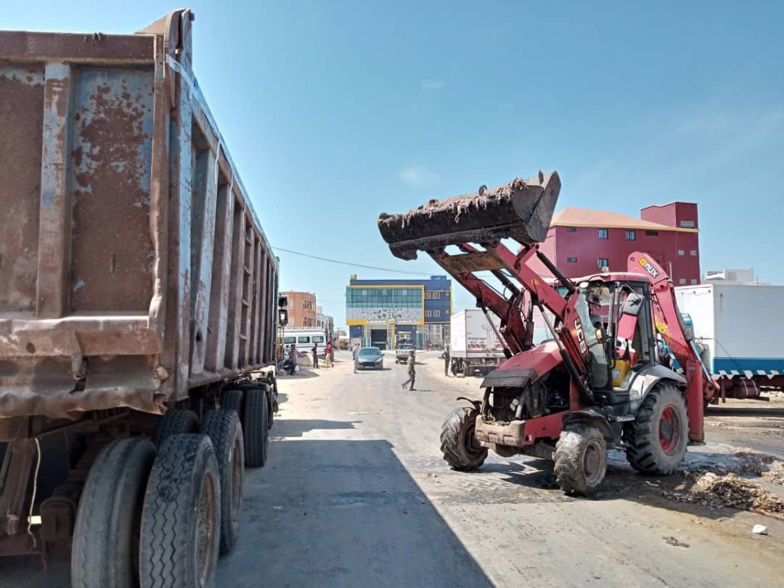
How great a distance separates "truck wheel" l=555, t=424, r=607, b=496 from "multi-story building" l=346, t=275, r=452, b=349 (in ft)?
240

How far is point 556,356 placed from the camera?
7.48m

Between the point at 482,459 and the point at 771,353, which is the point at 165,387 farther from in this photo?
the point at 771,353

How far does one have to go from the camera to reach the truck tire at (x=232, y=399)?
772cm

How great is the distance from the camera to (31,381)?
9.41ft

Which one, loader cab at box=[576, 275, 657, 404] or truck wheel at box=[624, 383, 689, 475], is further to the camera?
loader cab at box=[576, 275, 657, 404]

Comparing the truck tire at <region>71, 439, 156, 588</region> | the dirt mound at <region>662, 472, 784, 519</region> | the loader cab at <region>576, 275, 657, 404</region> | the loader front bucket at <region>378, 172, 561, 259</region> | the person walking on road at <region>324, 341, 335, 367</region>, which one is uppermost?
the loader front bucket at <region>378, 172, 561, 259</region>

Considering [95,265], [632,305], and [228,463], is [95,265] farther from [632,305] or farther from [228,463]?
[632,305]

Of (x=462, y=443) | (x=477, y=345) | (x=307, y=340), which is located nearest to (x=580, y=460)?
(x=462, y=443)

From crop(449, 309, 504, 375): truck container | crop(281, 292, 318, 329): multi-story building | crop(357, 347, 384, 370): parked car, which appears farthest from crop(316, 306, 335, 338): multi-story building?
crop(449, 309, 504, 375): truck container

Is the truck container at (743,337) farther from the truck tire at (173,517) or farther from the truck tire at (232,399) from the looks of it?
the truck tire at (173,517)

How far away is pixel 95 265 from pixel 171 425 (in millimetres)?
2040

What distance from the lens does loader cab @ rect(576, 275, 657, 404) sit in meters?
7.65

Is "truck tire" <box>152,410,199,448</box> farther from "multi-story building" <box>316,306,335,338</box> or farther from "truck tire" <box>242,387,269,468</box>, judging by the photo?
"multi-story building" <box>316,306,335,338</box>

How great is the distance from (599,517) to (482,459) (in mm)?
2407
